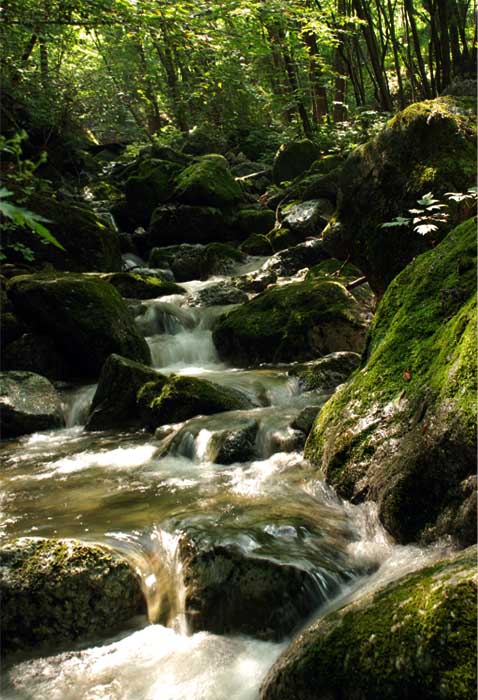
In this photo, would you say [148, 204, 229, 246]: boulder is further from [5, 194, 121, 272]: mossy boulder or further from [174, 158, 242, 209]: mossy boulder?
[5, 194, 121, 272]: mossy boulder

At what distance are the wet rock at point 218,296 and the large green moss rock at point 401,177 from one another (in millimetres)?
4727

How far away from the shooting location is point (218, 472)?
5266 mm

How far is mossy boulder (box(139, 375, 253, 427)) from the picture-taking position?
6918 mm

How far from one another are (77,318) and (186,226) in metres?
7.70

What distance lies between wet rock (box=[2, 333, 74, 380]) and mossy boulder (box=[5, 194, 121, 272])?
3517mm

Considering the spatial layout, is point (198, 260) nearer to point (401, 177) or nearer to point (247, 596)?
point (401, 177)

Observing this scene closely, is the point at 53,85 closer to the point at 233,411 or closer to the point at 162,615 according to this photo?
the point at 233,411

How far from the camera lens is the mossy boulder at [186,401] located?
692 centimetres

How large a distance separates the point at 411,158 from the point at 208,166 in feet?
38.6

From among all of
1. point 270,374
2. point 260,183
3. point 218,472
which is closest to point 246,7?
point 270,374

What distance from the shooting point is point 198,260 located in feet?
47.2

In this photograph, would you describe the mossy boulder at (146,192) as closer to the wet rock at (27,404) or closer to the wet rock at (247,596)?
the wet rock at (27,404)

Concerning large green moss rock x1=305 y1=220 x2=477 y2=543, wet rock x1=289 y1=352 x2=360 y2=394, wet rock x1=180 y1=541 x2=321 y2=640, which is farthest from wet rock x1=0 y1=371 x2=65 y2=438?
wet rock x1=180 y1=541 x2=321 y2=640

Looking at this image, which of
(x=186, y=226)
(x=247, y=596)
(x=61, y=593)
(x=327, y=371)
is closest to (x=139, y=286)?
(x=186, y=226)
